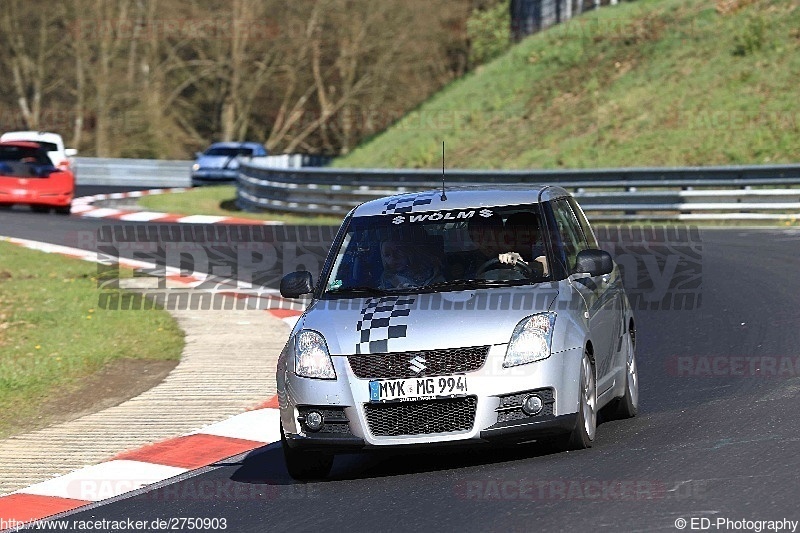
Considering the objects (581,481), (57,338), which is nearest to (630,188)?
(57,338)

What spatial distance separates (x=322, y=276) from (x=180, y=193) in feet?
96.2

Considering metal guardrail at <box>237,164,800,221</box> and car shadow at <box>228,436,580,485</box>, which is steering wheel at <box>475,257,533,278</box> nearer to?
car shadow at <box>228,436,580,485</box>

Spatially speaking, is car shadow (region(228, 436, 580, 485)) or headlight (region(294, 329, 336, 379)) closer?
headlight (region(294, 329, 336, 379))

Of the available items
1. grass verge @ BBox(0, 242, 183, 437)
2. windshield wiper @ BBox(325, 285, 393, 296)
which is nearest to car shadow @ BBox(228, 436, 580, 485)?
windshield wiper @ BBox(325, 285, 393, 296)

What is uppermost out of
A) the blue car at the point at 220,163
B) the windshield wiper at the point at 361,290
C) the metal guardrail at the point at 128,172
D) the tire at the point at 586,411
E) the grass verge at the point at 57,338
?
the windshield wiper at the point at 361,290

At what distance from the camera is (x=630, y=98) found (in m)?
34.5

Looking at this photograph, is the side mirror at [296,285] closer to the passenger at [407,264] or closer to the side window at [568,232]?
the passenger at [407,264]

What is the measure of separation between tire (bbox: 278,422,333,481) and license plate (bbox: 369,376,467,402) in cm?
64

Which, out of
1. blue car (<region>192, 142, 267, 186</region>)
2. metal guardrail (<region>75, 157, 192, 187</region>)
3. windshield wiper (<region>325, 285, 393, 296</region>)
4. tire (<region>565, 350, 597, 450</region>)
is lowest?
metal guardrail (<region>75, 157, 192, 187</region>)

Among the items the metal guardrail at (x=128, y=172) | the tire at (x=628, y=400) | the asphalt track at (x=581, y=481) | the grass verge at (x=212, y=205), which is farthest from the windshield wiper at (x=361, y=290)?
the metal guardrail at (x=128, y=172)

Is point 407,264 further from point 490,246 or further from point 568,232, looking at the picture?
point 568,232

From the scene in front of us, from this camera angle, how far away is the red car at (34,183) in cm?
2906

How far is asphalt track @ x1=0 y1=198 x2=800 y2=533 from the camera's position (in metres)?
6.26

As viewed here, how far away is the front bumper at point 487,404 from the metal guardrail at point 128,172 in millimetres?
39160
